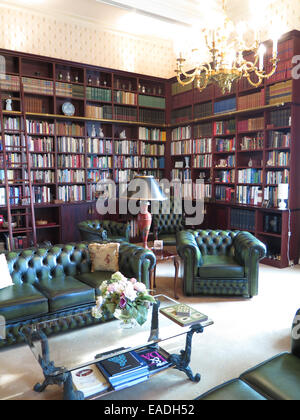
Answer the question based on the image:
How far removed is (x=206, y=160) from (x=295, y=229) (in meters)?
2.15

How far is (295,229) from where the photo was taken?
542 cm

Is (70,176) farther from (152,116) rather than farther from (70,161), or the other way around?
(152,116)

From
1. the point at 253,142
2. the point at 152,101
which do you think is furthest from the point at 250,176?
the point at 152,101

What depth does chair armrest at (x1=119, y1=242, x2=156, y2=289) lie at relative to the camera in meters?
3.58

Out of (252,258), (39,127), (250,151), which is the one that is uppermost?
(39,127)

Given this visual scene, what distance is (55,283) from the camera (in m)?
3.42

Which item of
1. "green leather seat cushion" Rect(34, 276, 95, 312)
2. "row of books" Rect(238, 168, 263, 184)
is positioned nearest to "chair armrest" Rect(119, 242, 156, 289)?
"green leather seat cushion" Rect(34, 276, 95, 312)

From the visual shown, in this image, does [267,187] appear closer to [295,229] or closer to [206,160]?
[295,229]

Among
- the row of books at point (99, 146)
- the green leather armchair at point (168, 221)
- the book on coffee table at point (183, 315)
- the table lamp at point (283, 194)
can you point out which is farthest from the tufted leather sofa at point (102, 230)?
the book on coffee table at point (183, 315)

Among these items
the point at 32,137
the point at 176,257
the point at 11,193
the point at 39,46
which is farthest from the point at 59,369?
the point at 39,46

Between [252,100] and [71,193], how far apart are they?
3.58m

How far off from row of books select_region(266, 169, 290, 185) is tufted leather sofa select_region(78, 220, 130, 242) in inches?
95.4

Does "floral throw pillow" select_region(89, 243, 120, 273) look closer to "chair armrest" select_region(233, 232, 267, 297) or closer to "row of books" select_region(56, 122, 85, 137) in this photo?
"chair armrest" select_region(233, 232, 267, 297)
